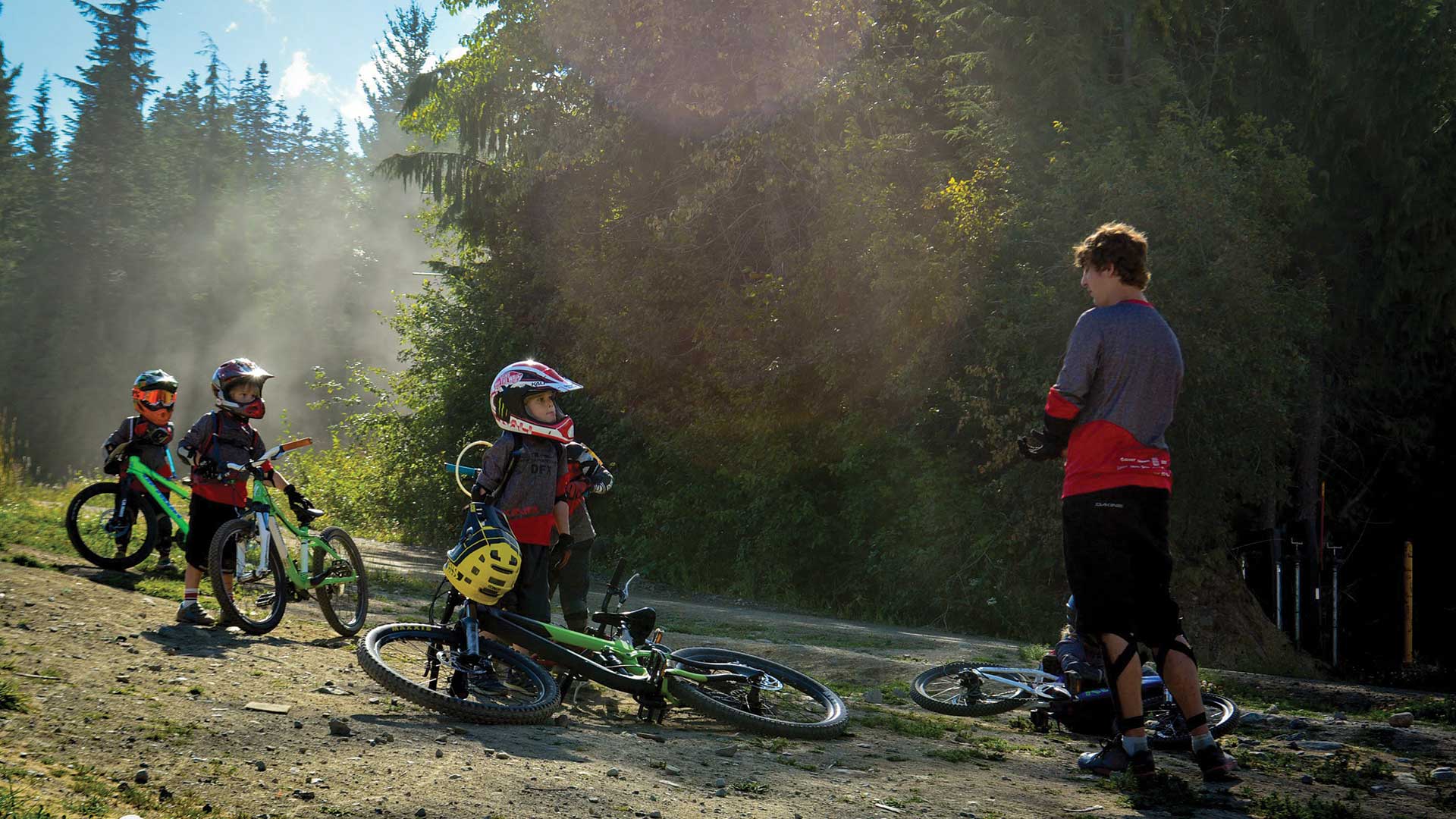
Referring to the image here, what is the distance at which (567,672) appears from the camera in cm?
654

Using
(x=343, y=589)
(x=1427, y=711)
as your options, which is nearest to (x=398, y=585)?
(x=343, y=589)

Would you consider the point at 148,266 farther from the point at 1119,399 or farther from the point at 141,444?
the point at 1119,399

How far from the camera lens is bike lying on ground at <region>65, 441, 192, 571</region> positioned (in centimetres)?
1037

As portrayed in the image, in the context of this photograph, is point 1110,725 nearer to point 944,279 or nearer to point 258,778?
point 258,778

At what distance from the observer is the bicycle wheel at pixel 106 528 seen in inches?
408

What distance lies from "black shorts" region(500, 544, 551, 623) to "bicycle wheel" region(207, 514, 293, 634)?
8.19ft

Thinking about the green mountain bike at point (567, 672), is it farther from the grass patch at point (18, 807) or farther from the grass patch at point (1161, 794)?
the grass patch at point (18, 807)

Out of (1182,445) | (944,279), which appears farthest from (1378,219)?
(944,279)

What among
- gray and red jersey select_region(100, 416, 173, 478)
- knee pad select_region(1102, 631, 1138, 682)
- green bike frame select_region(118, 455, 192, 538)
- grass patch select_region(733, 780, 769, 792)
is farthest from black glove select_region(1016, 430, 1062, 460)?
gray and red jersey select_region(100, 416, 173, 478)

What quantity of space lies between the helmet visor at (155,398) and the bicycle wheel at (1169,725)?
28.3ft

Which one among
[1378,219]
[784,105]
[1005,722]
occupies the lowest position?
[1005,722]

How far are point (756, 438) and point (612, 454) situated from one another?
12.8 ft

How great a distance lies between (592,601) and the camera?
48.1ft

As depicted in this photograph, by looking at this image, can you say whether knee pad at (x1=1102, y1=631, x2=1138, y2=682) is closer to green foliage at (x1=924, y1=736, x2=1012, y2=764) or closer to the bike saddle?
green foliage at (x1=924, y1=736, x2=1012, y2=764)
